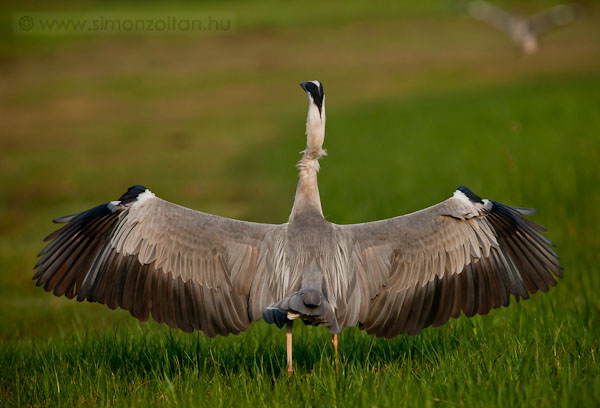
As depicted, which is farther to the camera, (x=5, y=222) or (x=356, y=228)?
(x=5, y=222)

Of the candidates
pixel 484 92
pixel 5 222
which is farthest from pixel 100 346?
pixel 484 92

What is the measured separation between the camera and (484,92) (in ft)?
89.3

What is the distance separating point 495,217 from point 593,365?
1.35 m

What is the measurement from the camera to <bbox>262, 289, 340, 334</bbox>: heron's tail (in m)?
5.16

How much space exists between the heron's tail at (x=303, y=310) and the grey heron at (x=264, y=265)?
521 mm

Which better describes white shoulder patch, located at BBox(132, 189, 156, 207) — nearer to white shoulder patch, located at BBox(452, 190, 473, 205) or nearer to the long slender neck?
the long slender neck

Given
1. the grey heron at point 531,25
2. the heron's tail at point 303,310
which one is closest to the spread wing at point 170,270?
the heron's tail at point 303,310

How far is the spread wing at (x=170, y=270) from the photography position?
585 centimetres

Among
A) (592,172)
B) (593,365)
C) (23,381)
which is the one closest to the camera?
(593,365)

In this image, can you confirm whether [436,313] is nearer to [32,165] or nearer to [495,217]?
[495,217]

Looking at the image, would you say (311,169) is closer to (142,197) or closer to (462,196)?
(462,196)

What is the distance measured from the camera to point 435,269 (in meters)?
5.91

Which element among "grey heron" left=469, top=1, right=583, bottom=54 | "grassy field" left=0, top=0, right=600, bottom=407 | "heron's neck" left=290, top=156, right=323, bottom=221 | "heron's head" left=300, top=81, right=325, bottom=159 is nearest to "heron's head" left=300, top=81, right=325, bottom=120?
"heron's head" left=300, top=81, right=325, bottom=159

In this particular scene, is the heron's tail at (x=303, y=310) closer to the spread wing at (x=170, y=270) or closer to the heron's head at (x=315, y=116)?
the spread wing at (x=170, y=270)
